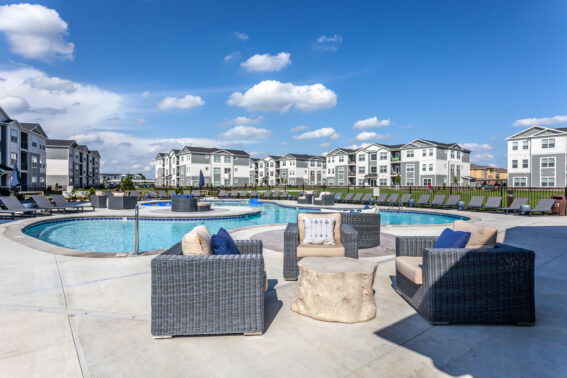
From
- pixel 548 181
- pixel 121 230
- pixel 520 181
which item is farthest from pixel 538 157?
pixel 121 230

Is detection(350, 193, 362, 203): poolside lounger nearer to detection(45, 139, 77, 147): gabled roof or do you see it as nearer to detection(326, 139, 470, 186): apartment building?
detection(326, 139, 470, 186): apartment building

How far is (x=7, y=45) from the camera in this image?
14867mm

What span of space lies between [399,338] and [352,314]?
50 centimetres

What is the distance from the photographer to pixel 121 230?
471 inches

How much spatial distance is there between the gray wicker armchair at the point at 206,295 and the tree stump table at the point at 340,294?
657 mm

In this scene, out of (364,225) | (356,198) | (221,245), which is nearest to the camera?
(221,245)

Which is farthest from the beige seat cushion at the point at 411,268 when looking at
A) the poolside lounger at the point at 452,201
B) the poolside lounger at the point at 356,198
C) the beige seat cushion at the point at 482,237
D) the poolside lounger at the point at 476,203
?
the poolside lounger at the point at 356,198

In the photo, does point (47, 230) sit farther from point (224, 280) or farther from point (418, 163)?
point (418, 163)

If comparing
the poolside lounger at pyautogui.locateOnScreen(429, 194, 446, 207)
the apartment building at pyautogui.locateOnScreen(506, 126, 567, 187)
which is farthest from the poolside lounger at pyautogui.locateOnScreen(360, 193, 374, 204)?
the apartment building at pyautogui.locateOnScreen(506, 126, 567, 187)

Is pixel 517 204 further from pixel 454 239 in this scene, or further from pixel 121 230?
pixel 121 230

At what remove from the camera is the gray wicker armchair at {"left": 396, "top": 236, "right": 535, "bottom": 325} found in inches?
126

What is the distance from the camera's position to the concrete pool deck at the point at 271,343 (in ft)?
7.95

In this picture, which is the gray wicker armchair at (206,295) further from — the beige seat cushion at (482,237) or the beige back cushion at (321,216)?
the beige seat cushion at (482,237)

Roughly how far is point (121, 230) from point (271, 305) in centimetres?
1028
